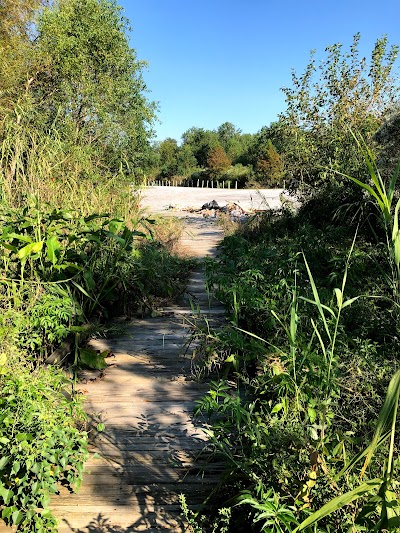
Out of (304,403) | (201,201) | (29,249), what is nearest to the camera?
(304,403)

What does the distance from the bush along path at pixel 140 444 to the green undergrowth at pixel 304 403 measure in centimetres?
16

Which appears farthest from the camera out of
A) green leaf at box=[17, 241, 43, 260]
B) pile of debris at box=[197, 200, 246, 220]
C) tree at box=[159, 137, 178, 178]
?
tree at box=[159, 137, 178, 178]

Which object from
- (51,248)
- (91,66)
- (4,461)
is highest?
(91,66)

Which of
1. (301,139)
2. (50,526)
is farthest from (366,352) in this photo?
(301,139)

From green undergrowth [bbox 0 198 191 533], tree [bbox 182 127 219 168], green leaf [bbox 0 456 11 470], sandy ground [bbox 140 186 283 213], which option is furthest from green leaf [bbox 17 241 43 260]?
tree [bbox 182 127 219 168]

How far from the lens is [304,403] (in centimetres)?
206

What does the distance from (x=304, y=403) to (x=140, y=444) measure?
0.93 metres

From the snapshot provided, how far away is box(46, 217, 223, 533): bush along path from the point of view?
6.28ft

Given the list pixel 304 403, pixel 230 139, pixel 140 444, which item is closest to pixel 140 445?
pixel 140 444

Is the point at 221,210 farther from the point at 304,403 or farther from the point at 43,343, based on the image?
the point at 304,403

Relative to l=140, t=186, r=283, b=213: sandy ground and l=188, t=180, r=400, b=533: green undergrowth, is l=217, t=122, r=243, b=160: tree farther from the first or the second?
l=188, t=180, r=400, b=533: green undergrowth

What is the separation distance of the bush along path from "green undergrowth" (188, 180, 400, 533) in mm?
157

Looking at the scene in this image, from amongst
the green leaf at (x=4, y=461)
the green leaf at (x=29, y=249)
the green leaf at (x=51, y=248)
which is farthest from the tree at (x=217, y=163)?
the green leaf at (x=4, y=461)

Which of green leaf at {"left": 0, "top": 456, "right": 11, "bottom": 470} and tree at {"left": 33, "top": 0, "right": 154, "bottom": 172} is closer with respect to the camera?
green leaf at {"left": 0, "top": 456, "right": 11, "bottom": 470}
